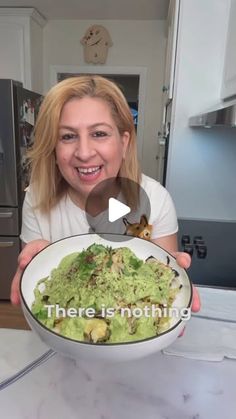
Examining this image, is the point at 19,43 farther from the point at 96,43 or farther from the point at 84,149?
the point at 84,149

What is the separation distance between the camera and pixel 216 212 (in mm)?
1488

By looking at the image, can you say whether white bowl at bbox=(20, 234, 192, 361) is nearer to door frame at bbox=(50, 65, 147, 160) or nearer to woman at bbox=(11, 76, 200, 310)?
woman at bbox=(11, 76, 200, 310)

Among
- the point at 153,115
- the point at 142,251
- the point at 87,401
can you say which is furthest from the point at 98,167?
the point at 153,115

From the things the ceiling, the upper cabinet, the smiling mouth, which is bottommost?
the smiling mouth

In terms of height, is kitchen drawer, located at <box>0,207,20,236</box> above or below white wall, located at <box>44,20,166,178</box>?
below

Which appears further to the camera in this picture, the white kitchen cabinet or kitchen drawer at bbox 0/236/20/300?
the white kitchen cabinet

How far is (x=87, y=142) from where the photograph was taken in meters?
0.64

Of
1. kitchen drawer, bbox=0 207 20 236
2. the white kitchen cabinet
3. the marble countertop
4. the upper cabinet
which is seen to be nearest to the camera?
the marble countertop

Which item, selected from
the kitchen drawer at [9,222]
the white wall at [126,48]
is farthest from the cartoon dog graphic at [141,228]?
the white wall at [126,48]

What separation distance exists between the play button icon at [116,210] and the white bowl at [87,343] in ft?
0.73

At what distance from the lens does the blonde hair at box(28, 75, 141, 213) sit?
66 centimetres

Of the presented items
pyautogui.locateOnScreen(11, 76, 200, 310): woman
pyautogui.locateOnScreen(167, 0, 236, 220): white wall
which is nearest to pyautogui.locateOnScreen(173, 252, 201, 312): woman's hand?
pyautogui.locateOnScreen(11, 76, 200, 310): woman

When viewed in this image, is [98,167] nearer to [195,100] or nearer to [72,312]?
[72,312]

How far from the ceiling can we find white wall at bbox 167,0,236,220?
4.97 ft
